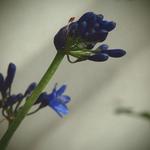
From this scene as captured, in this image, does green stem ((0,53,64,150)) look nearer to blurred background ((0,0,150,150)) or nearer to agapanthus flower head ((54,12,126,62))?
agapanthus flower head ((54,12,126,62))

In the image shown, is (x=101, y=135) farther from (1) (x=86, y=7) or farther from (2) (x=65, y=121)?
(1) (x=86, y=7)

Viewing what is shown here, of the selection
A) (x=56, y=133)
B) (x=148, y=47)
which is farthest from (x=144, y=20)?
(x=56, y=133)

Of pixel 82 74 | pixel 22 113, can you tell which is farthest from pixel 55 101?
pixel 82 74

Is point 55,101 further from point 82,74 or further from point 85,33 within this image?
point 82,74

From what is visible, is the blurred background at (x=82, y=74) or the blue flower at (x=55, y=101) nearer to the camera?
the blue flower at (x=55, y=101)

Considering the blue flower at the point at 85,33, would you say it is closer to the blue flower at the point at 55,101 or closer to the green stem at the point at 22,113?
the green stem at the point at 22,113

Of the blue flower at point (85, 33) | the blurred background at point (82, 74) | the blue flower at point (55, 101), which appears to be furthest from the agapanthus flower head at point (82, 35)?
the blurred background at point (82, 74)
